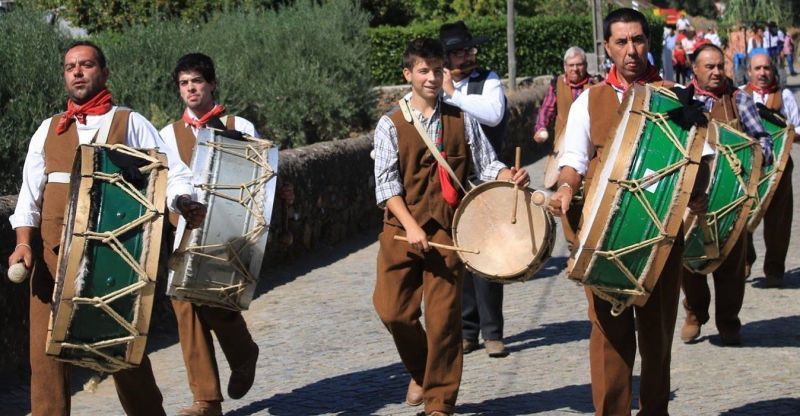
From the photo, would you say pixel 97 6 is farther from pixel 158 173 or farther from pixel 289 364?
pixel 158 173

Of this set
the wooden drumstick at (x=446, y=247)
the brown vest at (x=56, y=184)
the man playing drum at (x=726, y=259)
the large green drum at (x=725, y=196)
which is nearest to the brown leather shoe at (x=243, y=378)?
the wooden drumstick at (x=446, y=247)

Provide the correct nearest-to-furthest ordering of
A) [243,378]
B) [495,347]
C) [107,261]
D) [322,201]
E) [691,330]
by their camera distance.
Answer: [107,261], [243,378], [495,347], [691,330], [322,201]

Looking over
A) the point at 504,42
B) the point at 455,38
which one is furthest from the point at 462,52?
the point at 504,42

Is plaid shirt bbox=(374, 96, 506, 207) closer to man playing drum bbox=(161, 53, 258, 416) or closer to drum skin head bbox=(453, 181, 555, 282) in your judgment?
drum skin head bbox=(453, 181, 555, 282)

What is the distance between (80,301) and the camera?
5137mm

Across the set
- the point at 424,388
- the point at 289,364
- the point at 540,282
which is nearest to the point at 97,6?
the point at 540,282

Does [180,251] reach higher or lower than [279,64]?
lower

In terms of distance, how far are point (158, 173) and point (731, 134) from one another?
332 cm

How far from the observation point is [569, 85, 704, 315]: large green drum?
16.6ft

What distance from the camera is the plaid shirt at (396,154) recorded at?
20.9 ft

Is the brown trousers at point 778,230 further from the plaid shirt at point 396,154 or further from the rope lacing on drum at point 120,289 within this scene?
the rope lacing on drum at point 120,289

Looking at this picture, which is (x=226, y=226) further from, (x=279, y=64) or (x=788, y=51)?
(x=788, y=51)

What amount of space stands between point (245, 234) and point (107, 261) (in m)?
1.28

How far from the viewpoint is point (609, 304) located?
556 cm
